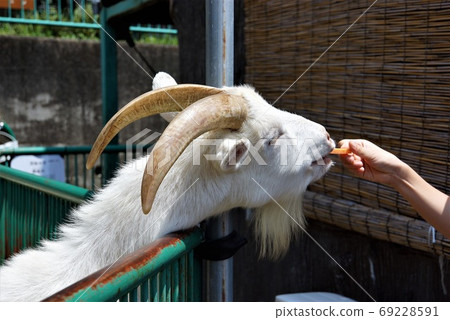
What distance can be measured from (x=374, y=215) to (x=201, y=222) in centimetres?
146

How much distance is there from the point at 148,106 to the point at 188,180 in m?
0.38

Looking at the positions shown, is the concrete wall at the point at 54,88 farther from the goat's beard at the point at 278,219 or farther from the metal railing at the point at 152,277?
the metal railing at the point at 152,277

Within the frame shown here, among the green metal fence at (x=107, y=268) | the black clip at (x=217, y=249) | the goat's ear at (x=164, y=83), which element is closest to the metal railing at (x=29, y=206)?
the green metal fence at (x=107, y=268)

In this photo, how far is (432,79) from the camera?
306 centimetres

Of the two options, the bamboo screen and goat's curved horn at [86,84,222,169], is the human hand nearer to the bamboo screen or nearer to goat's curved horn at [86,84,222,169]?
goat's curved horn at [86,84,222,169]

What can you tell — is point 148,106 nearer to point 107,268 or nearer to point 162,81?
point 162,81

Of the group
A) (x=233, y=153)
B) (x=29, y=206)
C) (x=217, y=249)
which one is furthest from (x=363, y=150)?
(x=29, y=206)

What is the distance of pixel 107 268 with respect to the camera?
5.22 feet

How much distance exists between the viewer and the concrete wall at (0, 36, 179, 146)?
24.0 ft

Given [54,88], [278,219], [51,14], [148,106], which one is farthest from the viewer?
[51,14]

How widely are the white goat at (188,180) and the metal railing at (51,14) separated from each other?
537 cm

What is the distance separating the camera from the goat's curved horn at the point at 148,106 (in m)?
2.14

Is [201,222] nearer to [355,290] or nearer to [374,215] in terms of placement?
[374,215]
